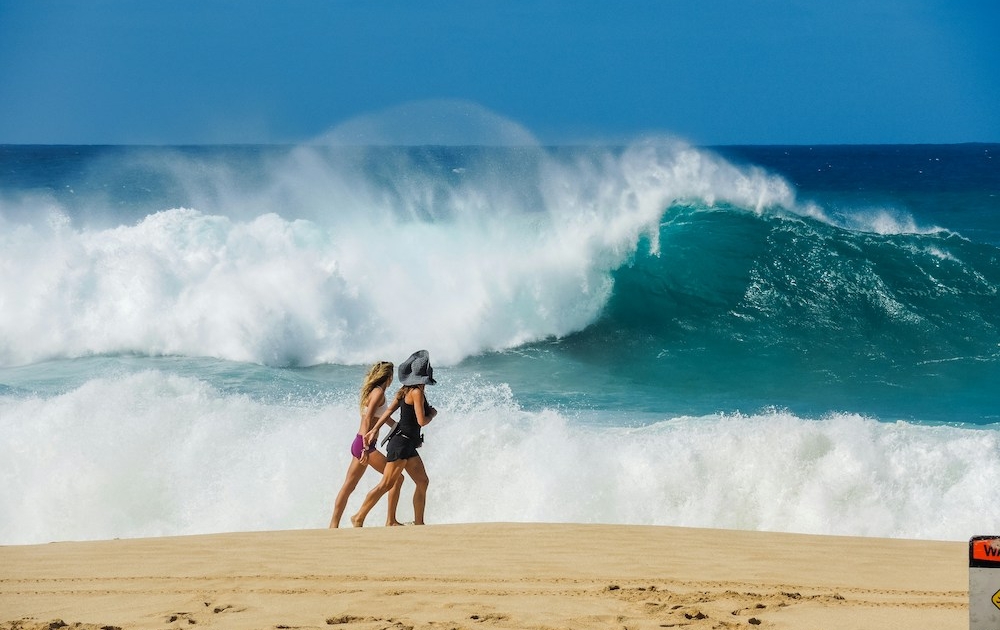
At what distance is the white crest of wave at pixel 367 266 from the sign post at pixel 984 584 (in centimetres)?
1131

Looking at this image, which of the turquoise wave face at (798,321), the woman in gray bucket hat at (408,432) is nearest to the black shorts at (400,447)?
the woman in gray bucket hat at (408,432)

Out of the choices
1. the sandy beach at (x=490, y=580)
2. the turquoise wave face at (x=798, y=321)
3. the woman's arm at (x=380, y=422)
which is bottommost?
the sandy beach at (x=490, y=580)

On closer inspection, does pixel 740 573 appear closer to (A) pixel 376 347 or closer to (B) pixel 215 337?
(A) pixel 376 347

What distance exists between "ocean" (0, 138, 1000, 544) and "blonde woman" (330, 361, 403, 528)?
1126mm

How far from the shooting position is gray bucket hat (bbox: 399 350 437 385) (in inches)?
266

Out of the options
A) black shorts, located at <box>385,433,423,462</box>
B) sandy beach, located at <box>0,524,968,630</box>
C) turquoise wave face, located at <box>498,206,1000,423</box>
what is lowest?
sandy beach, located at <box>0,524,968,630</box>

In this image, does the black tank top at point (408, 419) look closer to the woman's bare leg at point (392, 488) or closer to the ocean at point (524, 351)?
the woman's bare leg at point (392, 488)

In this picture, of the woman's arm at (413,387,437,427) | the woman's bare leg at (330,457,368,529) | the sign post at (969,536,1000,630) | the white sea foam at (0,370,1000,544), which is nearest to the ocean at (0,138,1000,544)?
the white sea foam at (0,370,1000,544)

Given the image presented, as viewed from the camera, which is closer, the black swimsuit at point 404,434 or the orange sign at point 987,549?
the orange sign at point 987,549

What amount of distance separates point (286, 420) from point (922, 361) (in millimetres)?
8889

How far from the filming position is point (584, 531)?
20.7ft

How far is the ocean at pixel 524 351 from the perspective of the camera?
8336mm

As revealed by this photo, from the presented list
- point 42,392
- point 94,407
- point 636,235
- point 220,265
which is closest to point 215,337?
point 220,265

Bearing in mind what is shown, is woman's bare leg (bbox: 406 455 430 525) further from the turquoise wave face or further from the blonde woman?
the turquoise wave face
